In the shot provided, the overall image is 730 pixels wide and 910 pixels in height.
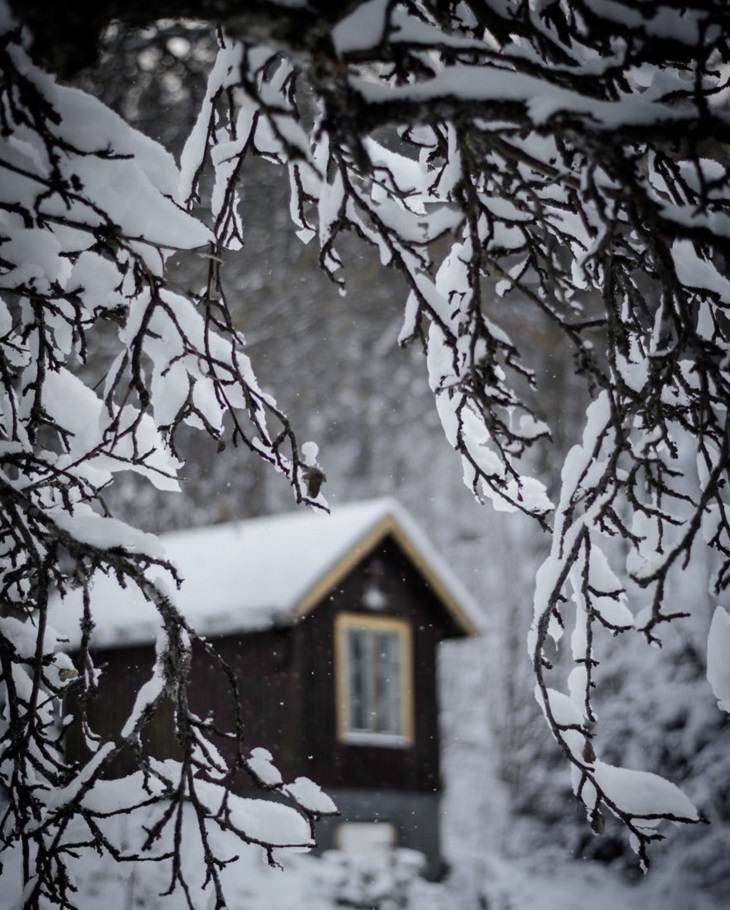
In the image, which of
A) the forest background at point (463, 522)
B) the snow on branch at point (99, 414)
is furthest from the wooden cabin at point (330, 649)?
the snow on branch at point (99, 414)

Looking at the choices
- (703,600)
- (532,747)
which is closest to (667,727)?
(703,600)

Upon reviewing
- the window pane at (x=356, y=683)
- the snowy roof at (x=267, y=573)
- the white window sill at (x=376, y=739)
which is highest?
the snowy roof at (x=267, y=573)

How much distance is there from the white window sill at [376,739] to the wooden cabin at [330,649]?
0.7 inches

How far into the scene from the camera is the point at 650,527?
11.7 feet

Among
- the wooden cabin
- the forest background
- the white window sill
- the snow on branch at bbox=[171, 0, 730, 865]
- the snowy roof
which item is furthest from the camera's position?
the white window sill

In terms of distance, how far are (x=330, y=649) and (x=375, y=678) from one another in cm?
106

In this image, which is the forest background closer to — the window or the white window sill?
the window

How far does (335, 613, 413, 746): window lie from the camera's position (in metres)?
13.1

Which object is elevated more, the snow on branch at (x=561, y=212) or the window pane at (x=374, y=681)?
the snow on branch at (x=561, y=212)

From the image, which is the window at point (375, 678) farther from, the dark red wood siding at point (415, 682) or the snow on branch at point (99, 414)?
the snow on branch at point (99, 414)

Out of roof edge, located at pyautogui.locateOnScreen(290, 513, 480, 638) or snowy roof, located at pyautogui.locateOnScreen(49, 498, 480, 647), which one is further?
roof edge, located at pyautogui.locateOnScreen(290, 513, 480, 638)

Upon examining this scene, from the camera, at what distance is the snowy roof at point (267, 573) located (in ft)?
38.9

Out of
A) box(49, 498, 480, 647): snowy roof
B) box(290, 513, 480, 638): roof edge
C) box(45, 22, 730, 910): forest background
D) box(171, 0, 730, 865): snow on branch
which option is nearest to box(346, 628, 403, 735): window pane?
box(290, 513, 480, 638): roof edge

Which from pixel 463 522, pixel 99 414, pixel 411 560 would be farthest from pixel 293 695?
pixel 463 522
